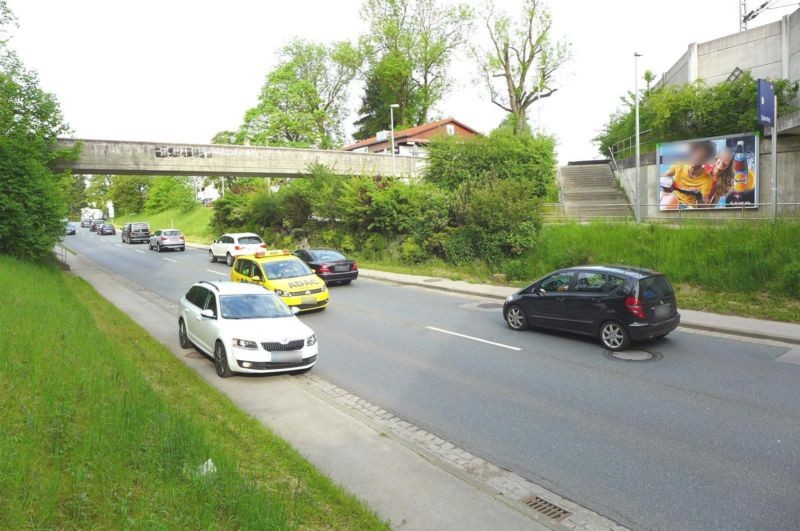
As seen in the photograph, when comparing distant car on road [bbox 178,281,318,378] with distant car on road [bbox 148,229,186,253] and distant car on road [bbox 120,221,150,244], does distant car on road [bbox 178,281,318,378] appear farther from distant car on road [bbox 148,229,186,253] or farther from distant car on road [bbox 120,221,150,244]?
distant car on road [bbox 120,221,150,244]

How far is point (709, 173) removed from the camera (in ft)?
77.1

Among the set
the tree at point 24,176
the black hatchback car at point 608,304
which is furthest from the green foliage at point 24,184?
the black hatchback car at point 608,304

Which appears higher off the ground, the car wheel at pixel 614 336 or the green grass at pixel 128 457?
the green grass at pixel 128 457

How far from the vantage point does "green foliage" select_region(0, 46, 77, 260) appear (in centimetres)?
1912

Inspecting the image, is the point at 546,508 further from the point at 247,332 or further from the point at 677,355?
the point at 677,355

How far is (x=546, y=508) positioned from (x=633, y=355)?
19.8ft

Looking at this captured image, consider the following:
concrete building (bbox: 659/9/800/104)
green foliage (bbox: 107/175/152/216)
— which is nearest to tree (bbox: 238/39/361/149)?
concrete building (bbox: 659/9/800/104)

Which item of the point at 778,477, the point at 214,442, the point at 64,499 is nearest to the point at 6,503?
the point at 64,499

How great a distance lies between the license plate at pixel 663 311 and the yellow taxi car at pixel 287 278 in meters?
8.69

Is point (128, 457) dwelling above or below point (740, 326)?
above

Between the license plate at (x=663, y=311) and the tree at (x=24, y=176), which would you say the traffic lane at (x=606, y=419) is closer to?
the license plate at (x=663, y=311)

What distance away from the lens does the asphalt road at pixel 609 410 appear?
516 cm

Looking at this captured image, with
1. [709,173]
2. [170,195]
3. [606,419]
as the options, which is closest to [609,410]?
[606,419]

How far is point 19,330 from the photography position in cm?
785
